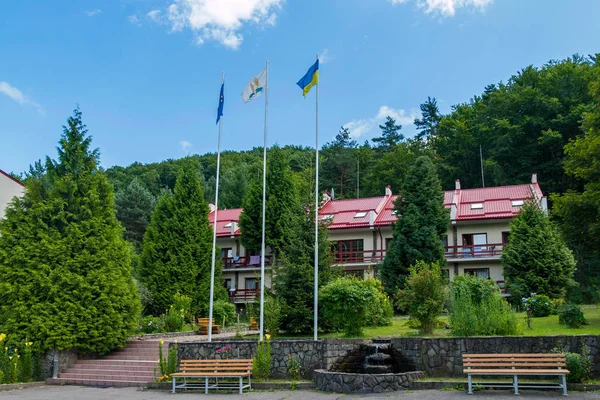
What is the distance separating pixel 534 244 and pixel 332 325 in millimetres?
13086

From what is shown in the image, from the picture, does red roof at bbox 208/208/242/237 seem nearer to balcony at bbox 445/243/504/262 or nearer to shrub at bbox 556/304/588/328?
balcony at bbox 445/243/504/262

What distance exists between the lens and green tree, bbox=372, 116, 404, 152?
65875 millimetres

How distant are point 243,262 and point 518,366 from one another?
26.8m

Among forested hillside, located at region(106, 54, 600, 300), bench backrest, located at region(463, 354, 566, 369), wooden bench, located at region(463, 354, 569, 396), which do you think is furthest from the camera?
forested hillside, located at region(106, 54, 600, 300)

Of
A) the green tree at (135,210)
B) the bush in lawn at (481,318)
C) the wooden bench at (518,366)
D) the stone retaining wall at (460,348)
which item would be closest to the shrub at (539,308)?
the bush in lawn at (481,318)

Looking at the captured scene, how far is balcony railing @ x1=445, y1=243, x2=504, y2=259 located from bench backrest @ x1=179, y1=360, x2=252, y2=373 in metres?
20.7

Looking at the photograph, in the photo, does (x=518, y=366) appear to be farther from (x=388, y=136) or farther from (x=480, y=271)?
(x=388, y=136)

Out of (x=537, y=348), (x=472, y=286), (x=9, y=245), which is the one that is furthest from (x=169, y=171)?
(x=537, y=348)

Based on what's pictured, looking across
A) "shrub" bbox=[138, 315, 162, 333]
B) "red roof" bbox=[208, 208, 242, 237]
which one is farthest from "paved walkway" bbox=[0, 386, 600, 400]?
"red roof" bbox=[208, 208, 242, 237]

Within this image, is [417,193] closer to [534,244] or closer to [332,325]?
[534,244]

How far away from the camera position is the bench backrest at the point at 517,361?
Answer: 11.1 metres

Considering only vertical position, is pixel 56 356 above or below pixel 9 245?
below

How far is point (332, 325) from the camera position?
18.1 metres

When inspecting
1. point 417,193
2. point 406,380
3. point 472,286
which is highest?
point 417,193
